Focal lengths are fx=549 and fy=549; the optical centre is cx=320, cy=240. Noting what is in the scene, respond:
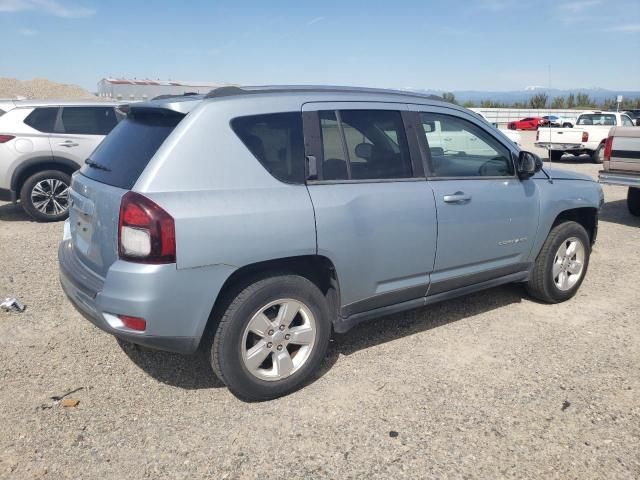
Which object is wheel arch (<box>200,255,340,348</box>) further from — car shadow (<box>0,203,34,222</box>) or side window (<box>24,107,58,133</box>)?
car shadow (<box>0,203,34,222</box>)

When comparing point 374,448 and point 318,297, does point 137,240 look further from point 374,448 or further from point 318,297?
point 374,448

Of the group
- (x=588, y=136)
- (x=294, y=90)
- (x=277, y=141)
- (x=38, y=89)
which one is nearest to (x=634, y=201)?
(x=294, y=90)

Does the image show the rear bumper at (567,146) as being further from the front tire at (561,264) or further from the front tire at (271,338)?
the front tire at (271,338)

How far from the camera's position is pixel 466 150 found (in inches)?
176

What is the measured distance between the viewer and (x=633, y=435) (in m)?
3.03

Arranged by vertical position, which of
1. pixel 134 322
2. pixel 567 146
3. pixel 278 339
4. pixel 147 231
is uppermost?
pixel 567 146

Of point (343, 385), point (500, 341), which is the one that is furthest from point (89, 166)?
point (500, 341)

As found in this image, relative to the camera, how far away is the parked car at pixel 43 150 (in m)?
7.98

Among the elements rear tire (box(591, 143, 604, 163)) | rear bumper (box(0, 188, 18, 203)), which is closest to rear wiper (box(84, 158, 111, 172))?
rear bumper (box(0, 188, 18, 203))

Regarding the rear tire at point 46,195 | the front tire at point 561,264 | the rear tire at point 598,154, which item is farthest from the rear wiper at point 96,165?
the rear tire at point 598,154

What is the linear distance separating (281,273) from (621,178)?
23.3ft

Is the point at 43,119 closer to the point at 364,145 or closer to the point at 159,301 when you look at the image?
the point at 364,145

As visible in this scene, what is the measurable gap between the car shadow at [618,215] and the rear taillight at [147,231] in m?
7.96

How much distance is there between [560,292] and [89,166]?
13.3ft
